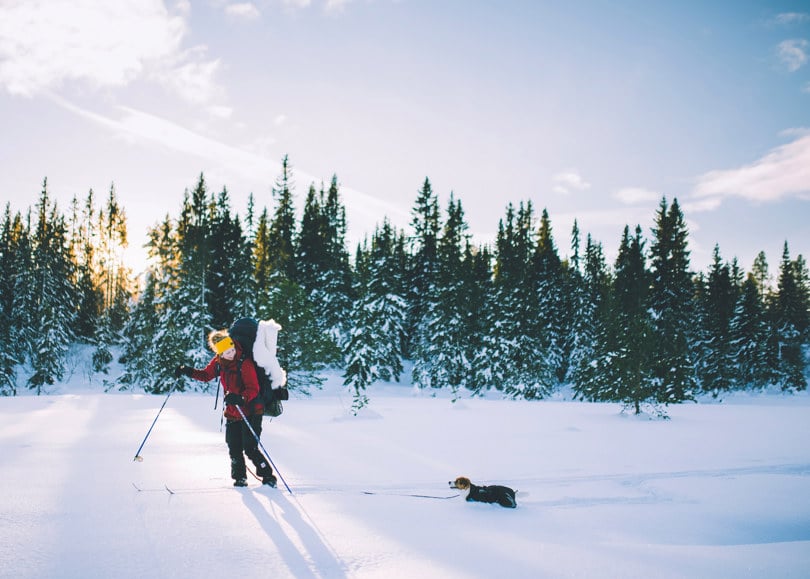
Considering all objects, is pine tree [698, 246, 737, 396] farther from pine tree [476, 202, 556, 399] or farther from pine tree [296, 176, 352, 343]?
pine tree [296, 176, 352, 343]

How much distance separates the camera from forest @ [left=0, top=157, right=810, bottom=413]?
74.8 feet

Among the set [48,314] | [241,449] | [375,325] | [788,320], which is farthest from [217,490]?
[788,320]

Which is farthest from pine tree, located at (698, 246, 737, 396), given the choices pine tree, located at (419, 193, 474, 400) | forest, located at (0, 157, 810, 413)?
pine tree, located at (419, 193, 474, 400)

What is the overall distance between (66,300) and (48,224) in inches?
404

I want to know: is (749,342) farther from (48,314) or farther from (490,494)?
(48,314)

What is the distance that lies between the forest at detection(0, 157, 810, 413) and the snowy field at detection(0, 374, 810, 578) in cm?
→ 761

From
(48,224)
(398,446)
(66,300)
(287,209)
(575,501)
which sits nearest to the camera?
(575,501)

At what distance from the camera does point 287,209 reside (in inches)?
1948

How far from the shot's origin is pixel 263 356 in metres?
5.47

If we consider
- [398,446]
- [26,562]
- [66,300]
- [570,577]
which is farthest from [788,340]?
[66,300]

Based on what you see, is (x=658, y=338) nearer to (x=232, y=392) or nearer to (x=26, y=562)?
(x=232, y=392)

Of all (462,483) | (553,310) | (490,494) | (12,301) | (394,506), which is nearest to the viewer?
(394,506)

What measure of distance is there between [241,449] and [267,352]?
116 centimetres

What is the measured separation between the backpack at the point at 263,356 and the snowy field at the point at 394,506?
1.01 meters
